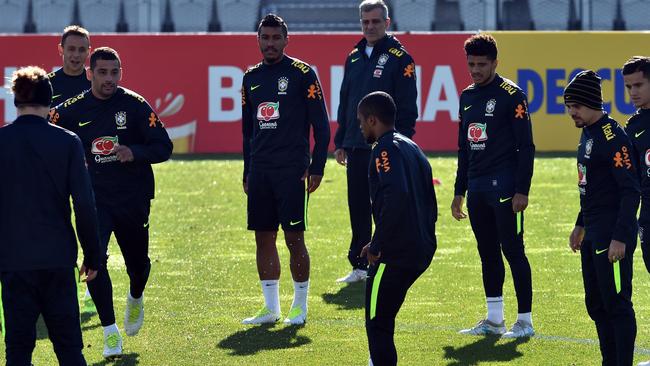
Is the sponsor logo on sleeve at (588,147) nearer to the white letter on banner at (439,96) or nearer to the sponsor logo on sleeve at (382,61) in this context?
the sponsor logo on sleeve at (382,61)

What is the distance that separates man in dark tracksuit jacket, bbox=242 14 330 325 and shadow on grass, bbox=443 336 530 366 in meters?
1.43

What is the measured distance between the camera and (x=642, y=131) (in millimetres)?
7633

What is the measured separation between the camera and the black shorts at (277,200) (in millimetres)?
9125

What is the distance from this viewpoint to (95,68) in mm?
8172

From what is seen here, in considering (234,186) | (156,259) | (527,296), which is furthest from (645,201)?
(234,186)

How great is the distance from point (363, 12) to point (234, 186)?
7121 mm

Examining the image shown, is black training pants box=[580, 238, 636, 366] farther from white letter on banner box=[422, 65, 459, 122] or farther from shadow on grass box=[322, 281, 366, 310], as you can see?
white letter on banner box=[422, 65, 459, 122]

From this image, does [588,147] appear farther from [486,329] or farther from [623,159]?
[486,329]

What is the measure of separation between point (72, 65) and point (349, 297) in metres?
2.90

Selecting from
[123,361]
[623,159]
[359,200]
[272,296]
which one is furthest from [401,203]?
[359,200]

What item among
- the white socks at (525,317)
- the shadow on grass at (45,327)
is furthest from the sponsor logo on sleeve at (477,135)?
the shadow on grass at (45,327)

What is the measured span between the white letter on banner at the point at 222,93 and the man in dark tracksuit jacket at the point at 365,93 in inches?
389

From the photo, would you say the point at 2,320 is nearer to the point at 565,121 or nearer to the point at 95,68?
the point at 95,68

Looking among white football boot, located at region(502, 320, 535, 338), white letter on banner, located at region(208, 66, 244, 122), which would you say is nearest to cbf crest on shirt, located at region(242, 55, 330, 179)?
white football boot, located at region(502, 320, 535, 338)
